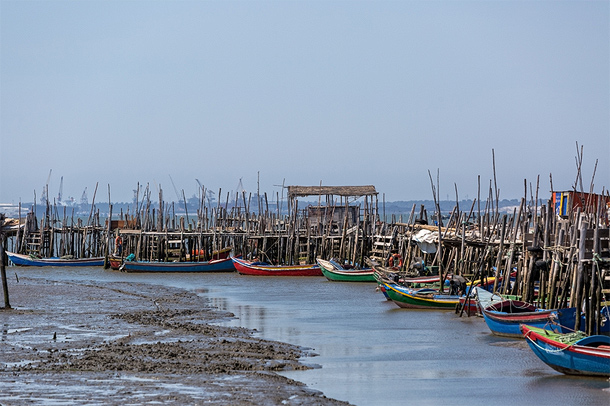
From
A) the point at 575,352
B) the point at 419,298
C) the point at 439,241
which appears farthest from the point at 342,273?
the point at 575,352

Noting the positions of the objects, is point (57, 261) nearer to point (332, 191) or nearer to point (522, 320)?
point (332, 191)

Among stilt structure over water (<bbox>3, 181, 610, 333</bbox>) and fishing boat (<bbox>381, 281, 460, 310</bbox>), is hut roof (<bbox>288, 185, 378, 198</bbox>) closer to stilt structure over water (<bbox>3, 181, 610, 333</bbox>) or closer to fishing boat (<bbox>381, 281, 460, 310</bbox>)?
stilt structure over water (<bbox>3, 181, 610, 333</bbox>)

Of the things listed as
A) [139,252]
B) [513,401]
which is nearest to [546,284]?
[513,401]

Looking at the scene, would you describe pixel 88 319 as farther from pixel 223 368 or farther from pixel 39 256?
pixel 39 256

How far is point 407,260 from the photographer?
38.5m

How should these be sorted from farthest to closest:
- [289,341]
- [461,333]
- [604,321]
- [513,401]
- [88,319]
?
1. [88,319]
2. [461,333]
3. [289,341]
4. [604,321]
5. [513,401]

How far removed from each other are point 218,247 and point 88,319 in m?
27.4

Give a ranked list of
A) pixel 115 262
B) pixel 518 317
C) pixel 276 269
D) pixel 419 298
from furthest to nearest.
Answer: pixel 115 262
pixel 276 269
pixel 419 298
pixel 518 317

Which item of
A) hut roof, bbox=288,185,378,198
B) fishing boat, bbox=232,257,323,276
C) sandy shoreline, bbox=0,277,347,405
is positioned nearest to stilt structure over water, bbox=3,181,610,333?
hut roof, bbox=288,185,378,198

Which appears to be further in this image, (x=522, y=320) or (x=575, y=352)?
(x=522, y=320)

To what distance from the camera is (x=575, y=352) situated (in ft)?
51.3

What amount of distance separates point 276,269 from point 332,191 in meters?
9.10

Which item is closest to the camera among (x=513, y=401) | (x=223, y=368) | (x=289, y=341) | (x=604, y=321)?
(x=513, y=401)

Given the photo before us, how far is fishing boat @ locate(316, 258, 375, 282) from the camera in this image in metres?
38.8
